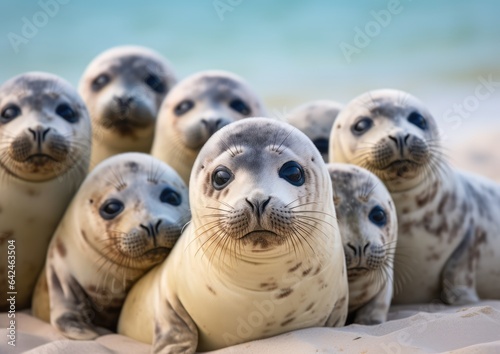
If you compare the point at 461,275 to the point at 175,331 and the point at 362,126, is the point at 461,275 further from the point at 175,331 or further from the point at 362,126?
the point at 175,331

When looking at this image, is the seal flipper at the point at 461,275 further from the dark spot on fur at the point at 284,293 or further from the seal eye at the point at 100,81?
the seal eye at the point at 100,81

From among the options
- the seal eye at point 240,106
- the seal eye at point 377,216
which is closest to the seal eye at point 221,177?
the seal eye at point 377,216

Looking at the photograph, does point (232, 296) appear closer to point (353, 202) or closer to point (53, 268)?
point (353, 202)

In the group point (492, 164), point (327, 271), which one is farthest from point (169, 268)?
point (492, 164)

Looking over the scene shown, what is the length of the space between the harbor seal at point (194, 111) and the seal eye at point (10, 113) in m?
1.02

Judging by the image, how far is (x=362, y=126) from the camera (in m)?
4.79

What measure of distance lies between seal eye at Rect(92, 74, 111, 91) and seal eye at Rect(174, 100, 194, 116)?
0.68 metres

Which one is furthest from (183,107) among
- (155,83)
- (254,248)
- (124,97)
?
(254,248)

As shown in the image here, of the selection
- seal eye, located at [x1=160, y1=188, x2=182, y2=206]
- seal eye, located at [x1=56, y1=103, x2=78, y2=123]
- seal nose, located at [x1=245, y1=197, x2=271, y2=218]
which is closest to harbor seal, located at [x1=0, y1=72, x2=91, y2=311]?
seal eye, located at [x1=56, y1=103, x2=78, y2=123]

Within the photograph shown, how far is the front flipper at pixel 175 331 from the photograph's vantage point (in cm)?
383

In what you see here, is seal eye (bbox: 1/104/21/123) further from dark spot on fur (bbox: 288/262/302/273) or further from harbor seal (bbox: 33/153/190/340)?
dark spot on fur (bbox: 288/262/302/273)

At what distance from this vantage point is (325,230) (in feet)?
12.3

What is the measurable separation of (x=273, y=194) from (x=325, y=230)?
424 millimetres

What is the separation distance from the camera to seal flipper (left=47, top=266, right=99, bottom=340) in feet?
14.4
